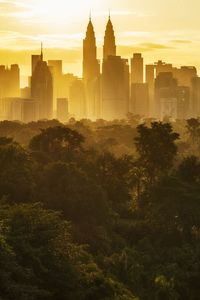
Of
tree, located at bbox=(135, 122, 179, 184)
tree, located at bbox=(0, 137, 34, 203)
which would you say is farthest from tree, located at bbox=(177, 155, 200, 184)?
tree, located at bbox=(0, 137, 34, 203)

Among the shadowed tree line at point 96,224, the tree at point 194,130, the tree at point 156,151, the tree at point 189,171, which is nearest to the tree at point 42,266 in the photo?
the shadowed tree line at point 96,224

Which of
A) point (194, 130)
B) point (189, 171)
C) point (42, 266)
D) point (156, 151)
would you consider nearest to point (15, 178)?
→ point (189, 171)

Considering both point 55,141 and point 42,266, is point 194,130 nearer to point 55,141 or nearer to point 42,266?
point 55,141

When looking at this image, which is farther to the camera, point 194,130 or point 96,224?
point 194,130

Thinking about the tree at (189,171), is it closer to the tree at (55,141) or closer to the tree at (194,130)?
the tree at (55,141)

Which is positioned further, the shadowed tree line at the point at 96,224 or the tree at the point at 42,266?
the shadowed tree line at the point at 96,224

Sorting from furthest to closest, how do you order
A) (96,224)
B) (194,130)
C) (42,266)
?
1. (194,130)
2. (96,224)
3. (42,266)

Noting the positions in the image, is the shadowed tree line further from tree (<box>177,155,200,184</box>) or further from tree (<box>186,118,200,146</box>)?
tree (<box>186,118,200,146</box>)
